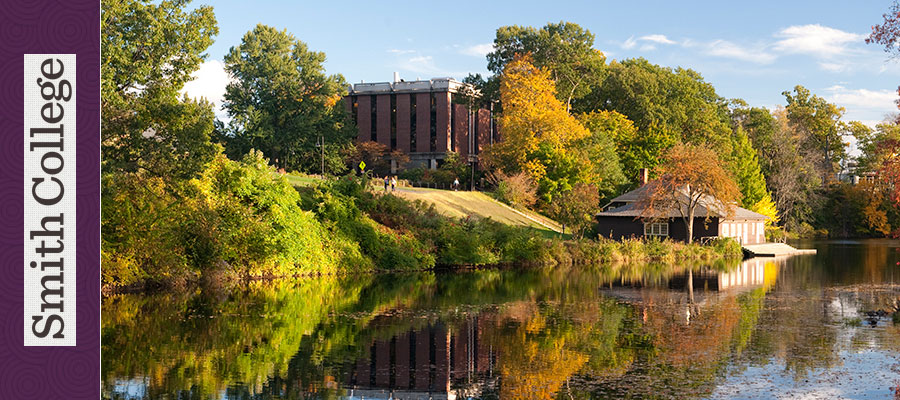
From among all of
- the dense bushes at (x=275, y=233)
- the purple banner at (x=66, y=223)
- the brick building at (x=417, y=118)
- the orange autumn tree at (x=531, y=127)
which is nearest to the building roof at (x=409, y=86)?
the brick building at (x=417, y=118)

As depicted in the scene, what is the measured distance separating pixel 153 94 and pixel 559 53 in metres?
56.3

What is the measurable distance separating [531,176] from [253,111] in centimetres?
2879

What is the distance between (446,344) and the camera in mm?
20672

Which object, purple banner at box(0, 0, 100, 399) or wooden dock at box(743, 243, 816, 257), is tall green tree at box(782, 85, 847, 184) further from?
purple banner at box(0, 0, 100, 399)

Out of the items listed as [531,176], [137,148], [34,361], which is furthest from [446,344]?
[531,176]

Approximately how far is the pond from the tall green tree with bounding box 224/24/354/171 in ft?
160

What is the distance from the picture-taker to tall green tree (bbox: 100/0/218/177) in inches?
1240

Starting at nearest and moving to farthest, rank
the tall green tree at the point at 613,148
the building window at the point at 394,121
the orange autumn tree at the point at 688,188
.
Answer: the orange autumn tree at the point at 688,188, the tall green tree at the point at 613,148, the building window at the point at 394,121

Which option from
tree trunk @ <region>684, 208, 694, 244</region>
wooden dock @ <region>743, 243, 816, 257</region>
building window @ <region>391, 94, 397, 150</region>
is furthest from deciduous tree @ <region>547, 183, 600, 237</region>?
building window @ <region>391, 94, 397, 150</region>

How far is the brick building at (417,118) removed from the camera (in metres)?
110

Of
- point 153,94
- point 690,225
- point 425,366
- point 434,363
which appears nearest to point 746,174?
point 690,225

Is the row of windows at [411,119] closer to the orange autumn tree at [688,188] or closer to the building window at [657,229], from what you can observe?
the building window at [657,229]

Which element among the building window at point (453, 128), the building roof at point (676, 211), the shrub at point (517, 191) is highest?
the building window at point (453, 128)

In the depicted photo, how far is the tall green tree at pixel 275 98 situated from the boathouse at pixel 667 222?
33229 mm
